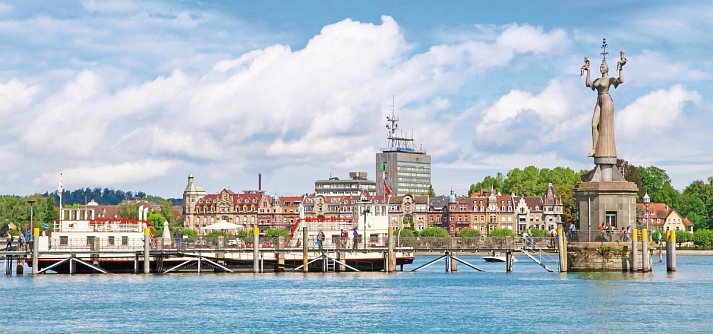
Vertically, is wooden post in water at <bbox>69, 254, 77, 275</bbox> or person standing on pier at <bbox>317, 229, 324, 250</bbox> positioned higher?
person standing on pier at <bbox>317, 229, 324, 250</bbox>

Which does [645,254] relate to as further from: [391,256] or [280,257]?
[280,257]

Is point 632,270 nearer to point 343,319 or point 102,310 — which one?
point 343,319

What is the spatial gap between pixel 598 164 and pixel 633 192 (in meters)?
2.79

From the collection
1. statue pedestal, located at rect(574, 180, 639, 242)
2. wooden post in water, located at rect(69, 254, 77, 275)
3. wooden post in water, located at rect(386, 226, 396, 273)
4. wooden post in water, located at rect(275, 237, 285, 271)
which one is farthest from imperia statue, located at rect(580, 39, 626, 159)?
wooden post in water, located at rect(69, 254, 77, 275)

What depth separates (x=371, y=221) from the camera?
315 ft

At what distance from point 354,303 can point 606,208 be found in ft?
72.1

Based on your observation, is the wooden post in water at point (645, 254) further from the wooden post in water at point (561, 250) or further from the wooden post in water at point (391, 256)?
the wooden post in water at point (391, 256)

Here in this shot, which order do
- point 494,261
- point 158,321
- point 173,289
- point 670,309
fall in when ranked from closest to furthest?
point 158,321, point 670,309, point 173,289, point 494,261

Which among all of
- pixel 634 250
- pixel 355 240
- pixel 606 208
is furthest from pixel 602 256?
pixel 355 240

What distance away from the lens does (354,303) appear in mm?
64938

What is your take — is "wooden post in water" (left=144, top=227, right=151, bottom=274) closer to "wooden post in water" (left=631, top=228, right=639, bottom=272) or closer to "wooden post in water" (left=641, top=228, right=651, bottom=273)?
"wooden post in water" (left=631, top=228, right=639, bottom=272)

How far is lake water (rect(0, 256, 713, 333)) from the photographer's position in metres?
55.0

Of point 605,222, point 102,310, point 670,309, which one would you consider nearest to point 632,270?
point 605,222

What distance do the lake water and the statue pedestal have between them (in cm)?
265
